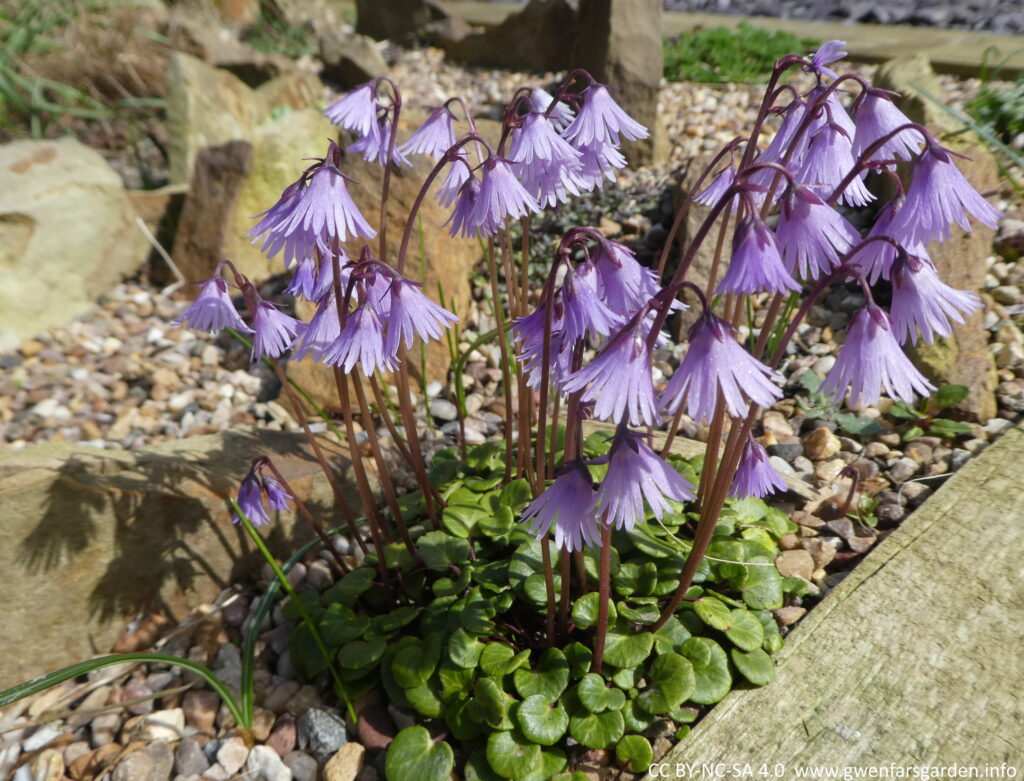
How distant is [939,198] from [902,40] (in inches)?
239

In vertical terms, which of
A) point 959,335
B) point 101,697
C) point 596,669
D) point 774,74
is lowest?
point 101,697

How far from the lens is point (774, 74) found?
1.54 metres

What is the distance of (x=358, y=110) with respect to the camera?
198 centimetres

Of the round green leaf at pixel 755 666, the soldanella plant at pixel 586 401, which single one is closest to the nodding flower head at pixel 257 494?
the soldanella plant at pixel 586 401

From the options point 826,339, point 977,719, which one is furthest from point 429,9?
point 977,719

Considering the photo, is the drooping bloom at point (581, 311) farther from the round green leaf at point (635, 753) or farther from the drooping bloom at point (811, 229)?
the round green leaf at point (635, 753)

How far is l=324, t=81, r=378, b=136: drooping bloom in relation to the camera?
6.43 feet

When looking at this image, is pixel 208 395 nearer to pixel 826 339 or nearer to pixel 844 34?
pixel 826 339

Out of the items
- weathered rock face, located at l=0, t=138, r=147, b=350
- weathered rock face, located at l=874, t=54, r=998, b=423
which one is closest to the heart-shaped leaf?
weathered rock face, located at l=874, t=54, r=998, b=423

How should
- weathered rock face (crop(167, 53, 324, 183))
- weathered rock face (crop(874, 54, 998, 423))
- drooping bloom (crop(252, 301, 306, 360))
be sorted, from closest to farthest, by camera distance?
drooping bloom (crop(252, 301, 306, 360)), weathered rock face (crop(874, 54, 998, 423)), weathered rock face (crop(167, 53, 324, 183))

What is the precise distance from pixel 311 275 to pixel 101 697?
59.0 inches

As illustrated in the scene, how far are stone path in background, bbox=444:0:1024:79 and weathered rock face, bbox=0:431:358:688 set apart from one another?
5183mm

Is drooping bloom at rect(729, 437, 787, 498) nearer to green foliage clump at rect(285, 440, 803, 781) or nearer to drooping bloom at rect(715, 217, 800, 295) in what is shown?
green foliage clump at rect(285, 440, 803, 781)

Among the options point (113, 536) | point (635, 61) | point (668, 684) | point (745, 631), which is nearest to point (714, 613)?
point (745, 631)
